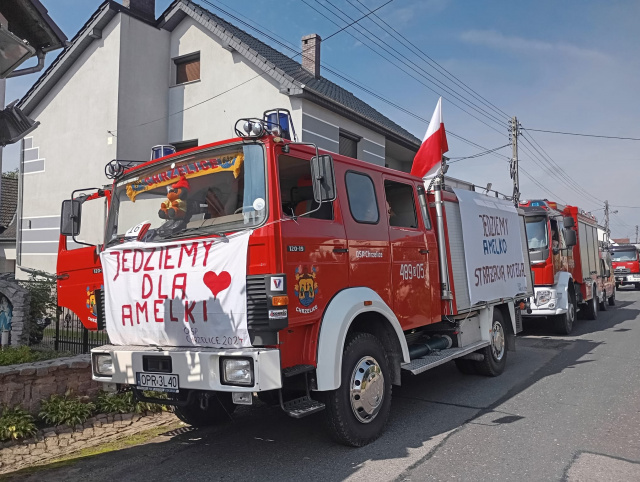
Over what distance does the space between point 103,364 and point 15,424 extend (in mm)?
1343

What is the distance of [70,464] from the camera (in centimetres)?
455

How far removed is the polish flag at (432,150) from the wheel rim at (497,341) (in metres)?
2.50

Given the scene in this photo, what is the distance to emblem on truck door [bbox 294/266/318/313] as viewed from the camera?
13.5 feet

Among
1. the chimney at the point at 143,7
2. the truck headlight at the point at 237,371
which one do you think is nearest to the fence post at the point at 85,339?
the truck headlight at the point at 237,371

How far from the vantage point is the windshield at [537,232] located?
1120 cm

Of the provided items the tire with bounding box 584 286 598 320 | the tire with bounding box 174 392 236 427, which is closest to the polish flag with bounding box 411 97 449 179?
the tire with bounding box 174 392 236 427

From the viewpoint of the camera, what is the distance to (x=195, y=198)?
176 inches

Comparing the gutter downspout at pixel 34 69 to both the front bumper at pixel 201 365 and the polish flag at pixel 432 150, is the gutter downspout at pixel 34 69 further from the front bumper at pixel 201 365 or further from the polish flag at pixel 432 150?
the polish flag at pixel 432 150

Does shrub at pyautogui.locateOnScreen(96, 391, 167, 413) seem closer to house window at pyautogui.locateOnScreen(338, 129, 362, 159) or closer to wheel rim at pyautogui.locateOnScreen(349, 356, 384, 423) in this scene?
wheel rim at pyautogui.locateOnScreen(349, 356, 384, 423)

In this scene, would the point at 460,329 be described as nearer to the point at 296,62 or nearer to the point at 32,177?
the point at 296,62

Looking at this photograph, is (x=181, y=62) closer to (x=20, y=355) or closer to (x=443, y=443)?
(x=20, y=355)

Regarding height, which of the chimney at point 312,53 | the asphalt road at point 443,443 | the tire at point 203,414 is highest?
the chimney at point 312,53

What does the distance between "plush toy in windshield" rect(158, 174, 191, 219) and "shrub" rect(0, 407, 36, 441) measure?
2.48 m

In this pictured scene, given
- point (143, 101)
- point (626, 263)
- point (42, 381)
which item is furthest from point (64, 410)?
point (626, 263)
